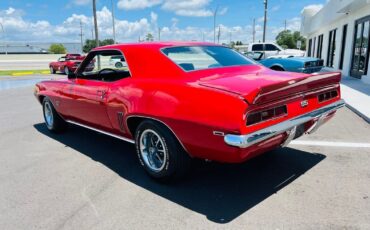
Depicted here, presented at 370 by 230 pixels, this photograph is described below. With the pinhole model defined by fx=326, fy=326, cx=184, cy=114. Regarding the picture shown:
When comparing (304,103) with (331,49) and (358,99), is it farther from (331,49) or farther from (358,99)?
(331,49)

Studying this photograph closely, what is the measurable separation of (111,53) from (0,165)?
219 cm

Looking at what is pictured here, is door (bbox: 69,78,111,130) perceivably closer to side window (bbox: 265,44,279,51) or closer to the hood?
the hood

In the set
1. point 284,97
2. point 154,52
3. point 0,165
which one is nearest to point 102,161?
point 0,165

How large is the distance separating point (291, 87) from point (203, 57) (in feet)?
4.33

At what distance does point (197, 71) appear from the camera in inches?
147

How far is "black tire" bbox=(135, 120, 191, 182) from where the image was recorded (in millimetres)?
3393

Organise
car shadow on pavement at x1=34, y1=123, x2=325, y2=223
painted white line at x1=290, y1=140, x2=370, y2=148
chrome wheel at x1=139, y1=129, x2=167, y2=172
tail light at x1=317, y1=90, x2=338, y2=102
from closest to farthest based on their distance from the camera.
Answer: car shadow on pavement at x1=34, y1=123, x2=325, y2=223 < chrome wheel at x1=139, y1=129, x2=167, y2=172 < tail light at x1=317, y1=90, x2=338, y2=102 < painted white line at x1=290, y1=140, x2=370, y2=148

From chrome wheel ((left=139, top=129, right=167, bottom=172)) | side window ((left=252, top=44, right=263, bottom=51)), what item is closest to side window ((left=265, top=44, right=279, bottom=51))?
side window ((left=252, top=44, right=263, bottom=51))

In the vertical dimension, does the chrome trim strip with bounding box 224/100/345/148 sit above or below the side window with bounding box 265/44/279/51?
below

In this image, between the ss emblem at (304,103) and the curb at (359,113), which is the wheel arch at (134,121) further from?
the curb at (359,113)

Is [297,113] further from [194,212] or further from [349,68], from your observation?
[349,68]

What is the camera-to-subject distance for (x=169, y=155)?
11.3 feet

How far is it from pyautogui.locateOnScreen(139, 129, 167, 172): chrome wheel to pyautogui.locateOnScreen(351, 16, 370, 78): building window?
12.8 meters

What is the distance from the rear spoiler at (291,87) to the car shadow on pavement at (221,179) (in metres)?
1.05
